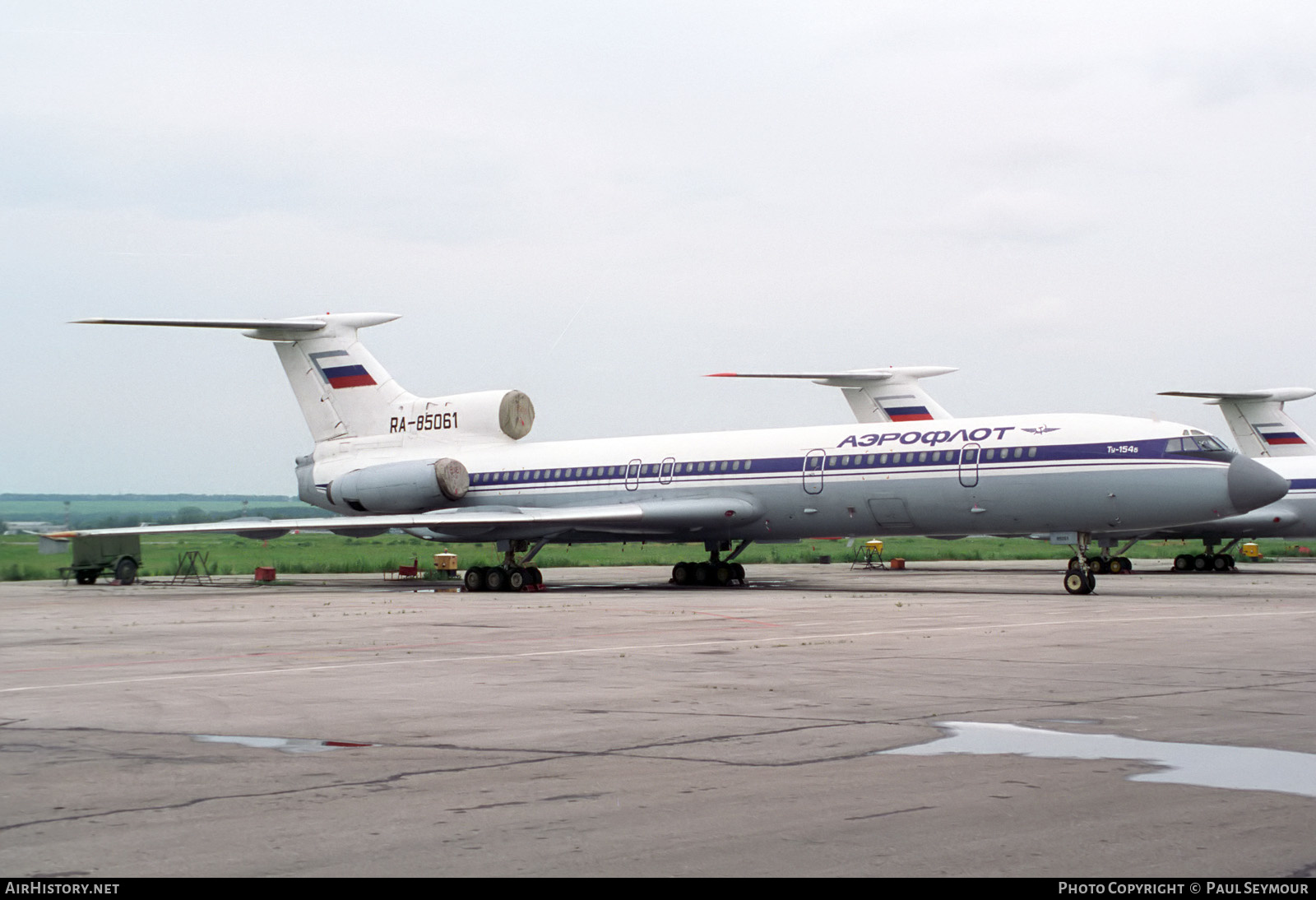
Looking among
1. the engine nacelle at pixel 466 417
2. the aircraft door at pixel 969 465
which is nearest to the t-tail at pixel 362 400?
the engine nacelle at pixel 466 417

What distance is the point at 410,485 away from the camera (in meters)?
34.8

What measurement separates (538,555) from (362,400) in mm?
19800

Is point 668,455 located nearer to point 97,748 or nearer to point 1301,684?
point 1301,684

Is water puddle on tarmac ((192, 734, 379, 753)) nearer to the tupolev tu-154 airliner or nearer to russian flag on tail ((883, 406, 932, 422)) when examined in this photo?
the tupolev tu-154 airliner

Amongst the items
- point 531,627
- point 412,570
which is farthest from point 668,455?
point 531,627

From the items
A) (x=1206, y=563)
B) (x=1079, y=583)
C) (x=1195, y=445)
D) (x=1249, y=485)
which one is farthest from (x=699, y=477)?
(x=1206, y=563)

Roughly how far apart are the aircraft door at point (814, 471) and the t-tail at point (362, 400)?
9532 millimetres

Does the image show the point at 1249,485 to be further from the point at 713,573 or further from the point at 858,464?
the point at 713,573

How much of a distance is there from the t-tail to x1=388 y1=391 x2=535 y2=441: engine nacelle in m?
0.02

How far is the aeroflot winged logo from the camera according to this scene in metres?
37.3

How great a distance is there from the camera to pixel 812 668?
1342 centimetres

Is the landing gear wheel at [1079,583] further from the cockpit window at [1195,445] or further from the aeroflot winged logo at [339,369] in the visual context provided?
the aeroflot winged logo at [339,369]

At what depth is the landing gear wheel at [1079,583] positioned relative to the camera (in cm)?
2659
